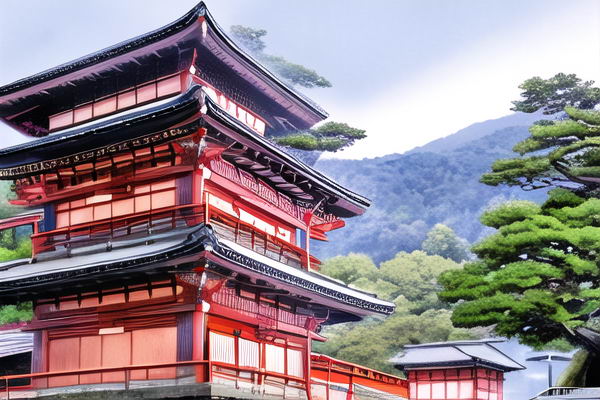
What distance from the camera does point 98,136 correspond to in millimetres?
14305

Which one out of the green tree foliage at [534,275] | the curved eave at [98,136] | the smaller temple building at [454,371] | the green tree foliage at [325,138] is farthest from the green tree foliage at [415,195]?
the curved eave at [98,136]

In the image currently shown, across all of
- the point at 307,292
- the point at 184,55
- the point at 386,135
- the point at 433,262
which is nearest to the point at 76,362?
the point at 307,292

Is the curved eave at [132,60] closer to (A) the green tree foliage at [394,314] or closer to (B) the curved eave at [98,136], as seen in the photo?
(B) the curved eave at [98,136]

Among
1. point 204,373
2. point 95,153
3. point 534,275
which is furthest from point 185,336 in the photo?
point 534,275

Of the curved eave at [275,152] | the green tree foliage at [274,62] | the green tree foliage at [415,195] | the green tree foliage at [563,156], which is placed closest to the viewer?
the curved eave at [275,152]

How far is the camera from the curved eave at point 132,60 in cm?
1452

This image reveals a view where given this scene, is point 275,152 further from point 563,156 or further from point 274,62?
point 274,62

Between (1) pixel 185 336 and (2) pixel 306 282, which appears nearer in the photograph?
(1) pixel 185 336

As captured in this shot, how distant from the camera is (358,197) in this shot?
61.3 feet

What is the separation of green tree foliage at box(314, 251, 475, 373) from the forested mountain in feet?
79.5

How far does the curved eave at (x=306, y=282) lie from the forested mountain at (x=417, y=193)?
2095 inches

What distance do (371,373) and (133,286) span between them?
759cm

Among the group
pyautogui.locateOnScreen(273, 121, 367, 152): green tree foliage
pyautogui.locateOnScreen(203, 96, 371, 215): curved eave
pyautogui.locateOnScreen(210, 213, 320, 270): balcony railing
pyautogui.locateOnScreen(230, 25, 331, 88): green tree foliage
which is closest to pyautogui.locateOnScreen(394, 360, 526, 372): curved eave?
pyautogui.locateOnScreen(203, 96, 371, 215): curved eave

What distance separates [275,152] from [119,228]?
320cm
